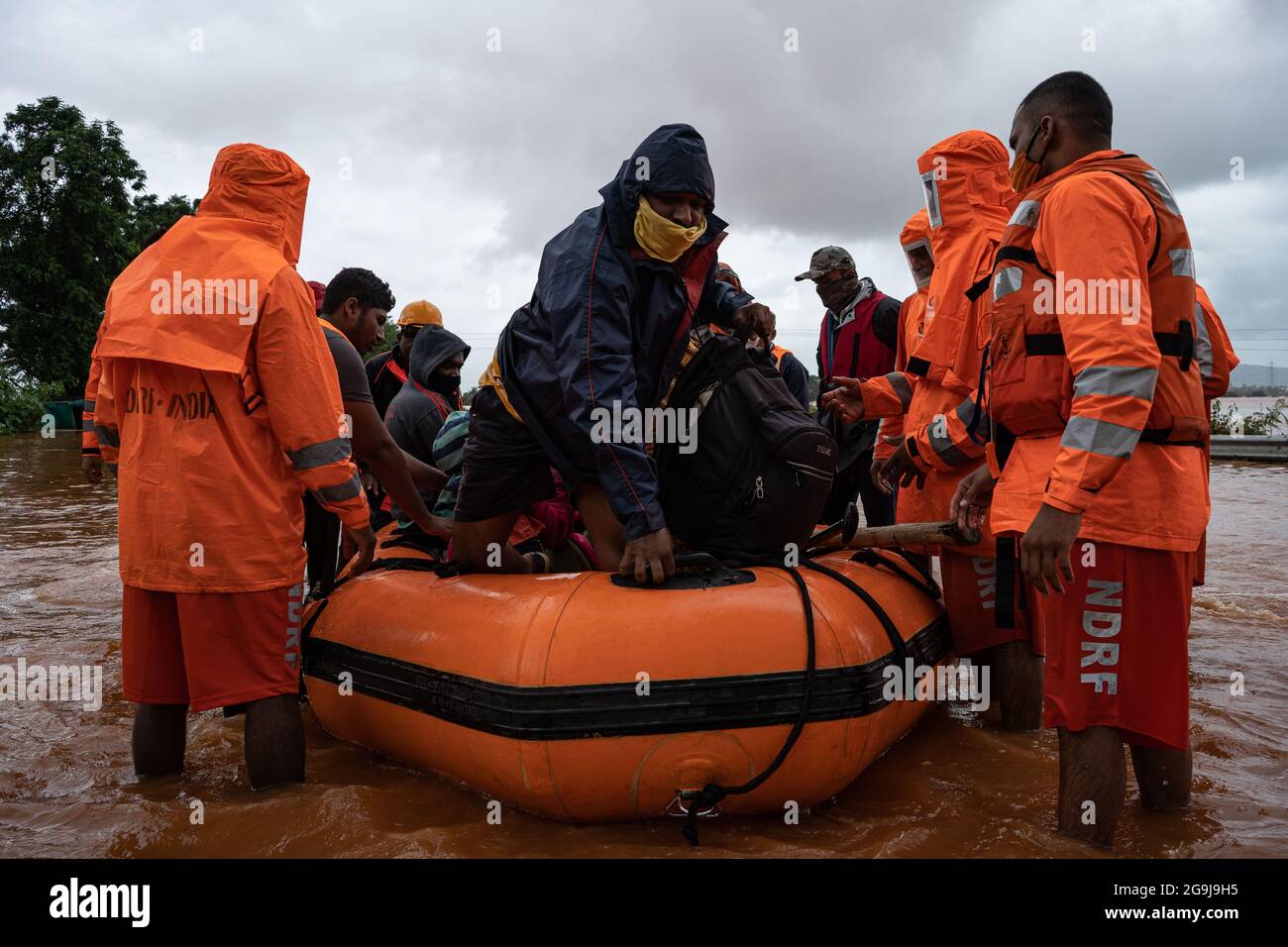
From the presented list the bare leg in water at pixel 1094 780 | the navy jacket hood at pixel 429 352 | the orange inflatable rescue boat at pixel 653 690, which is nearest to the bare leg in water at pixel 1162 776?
the bare leg in water at pixel 1094 780

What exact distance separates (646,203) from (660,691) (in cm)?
162

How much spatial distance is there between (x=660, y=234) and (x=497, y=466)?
1.05m

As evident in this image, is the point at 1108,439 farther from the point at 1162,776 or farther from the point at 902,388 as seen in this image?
the point at 902,388

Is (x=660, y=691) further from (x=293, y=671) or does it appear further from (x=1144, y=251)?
(x=1144, y=251)

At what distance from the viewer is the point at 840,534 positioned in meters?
3.70

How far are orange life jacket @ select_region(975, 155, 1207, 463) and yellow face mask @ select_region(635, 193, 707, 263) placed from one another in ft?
3.42

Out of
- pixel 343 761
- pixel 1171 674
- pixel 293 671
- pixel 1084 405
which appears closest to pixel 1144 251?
pixel 1084 405

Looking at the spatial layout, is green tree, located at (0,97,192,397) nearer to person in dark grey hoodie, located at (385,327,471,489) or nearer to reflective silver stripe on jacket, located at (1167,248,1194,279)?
person in dark grey hoodie, located at (385,327,471,489)

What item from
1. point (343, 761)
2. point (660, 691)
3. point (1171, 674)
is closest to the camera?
point (1171, 674)

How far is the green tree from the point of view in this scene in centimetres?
3036

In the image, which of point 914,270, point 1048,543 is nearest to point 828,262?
point 914,270

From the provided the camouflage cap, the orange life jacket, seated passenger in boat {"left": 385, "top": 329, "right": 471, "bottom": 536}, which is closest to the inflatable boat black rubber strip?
the orange life jacket

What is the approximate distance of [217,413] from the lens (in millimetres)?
2844

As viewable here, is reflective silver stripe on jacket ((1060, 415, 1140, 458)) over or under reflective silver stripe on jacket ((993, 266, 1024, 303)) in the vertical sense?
under
